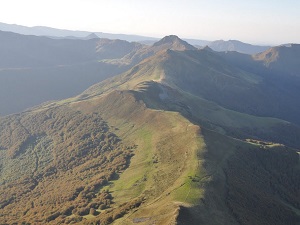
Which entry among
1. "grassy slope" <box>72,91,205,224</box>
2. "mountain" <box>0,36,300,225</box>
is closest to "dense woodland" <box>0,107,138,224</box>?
"mountain" <box>0,36,300,225</box>

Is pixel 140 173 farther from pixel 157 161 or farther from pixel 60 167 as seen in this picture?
pixel 60 167

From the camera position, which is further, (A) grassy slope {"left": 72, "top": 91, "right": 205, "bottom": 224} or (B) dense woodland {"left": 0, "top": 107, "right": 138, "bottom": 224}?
(B) dense woodland {"left": 0, "top": 107, "right": 138, "bottom": 224}

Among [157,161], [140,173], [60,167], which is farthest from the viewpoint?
[60,167]

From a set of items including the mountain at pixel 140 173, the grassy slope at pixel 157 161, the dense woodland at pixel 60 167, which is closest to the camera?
the grassy slope at pixel 157 161

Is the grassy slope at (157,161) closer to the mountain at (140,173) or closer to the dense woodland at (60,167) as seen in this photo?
the mountain at (140,173)

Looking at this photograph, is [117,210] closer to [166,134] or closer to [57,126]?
[166,134]

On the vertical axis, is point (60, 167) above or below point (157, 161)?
below

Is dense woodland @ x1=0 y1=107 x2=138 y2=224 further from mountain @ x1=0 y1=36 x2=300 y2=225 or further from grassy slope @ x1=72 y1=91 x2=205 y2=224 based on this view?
grassy slope @ x1=72 y1=91 x2=205 y2=224

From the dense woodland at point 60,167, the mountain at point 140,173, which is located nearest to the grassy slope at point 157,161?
the mountain at point 140,173

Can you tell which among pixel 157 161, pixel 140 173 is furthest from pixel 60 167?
pixel 157 161

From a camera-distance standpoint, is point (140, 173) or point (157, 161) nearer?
point (140, 173)

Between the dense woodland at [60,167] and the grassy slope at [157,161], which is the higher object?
the grassy slope at [157,161]

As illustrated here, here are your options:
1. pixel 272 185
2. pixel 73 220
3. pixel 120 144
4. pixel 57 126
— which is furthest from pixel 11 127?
pixel 272 185
